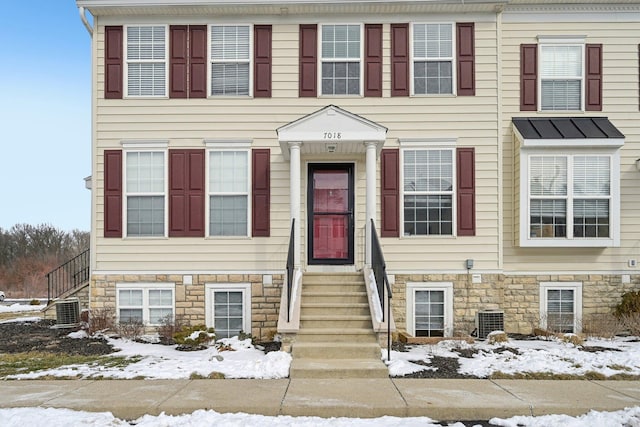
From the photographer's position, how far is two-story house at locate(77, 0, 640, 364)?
1014 cm

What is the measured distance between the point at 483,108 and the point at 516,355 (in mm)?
4928

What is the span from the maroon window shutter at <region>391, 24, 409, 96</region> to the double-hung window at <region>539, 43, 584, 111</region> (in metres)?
2.86

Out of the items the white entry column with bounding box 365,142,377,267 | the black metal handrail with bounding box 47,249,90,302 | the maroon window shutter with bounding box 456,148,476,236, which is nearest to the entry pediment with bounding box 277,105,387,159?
the white entry column with bounding box 365,142,377,267

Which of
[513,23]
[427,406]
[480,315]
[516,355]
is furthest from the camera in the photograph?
[513,23]

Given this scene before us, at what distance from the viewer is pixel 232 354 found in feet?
26.4

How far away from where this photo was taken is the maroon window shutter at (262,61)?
10.3m

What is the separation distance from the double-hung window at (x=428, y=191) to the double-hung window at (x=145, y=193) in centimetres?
490

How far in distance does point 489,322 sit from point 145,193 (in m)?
7.15

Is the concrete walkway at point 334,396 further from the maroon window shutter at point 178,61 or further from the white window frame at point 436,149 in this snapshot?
the maroon window shutter at point 178,61

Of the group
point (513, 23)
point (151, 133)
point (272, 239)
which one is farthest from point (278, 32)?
point (513, 23)

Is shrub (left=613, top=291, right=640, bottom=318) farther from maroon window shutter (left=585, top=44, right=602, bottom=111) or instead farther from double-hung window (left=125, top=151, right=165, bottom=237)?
double-hung window (left=125, top=151, right=165, bottom=237)

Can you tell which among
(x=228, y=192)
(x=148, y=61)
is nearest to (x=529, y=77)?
(x=228, y=192)

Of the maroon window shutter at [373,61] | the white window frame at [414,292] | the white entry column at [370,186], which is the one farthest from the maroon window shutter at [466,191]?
the maroon window shutter at [373,61]

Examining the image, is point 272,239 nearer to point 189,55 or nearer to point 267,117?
point 267,117
